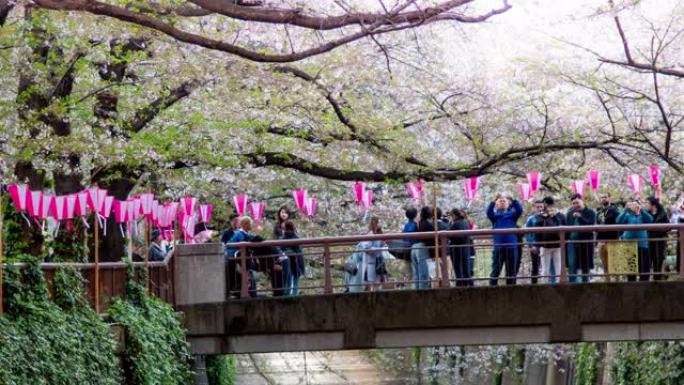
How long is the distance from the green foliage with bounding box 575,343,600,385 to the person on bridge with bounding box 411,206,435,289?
11497 mm

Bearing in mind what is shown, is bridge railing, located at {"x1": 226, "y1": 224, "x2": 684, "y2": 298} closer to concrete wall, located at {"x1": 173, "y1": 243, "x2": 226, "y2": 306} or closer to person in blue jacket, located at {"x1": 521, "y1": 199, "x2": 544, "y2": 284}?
person in blue jacket, located at {"x1": 521, "y1": 199, "x2": 544, "y2": 284}

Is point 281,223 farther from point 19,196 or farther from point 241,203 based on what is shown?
point 19,196

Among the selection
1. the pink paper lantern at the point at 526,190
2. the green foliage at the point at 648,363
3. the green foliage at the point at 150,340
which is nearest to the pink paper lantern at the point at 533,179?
the pink paper lantern at the point at 526,190

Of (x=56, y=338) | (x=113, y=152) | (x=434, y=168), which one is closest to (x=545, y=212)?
(x=434, y=168)

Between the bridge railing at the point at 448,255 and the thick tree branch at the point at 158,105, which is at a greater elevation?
the thick tree branch at the point at 158,105

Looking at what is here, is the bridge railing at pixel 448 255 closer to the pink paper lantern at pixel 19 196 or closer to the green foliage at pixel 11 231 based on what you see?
the green foliage at pixel 11 231

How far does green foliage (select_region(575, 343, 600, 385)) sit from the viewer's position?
3153cm

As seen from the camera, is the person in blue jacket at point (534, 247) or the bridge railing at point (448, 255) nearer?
the bridge railing at point (448, 255)

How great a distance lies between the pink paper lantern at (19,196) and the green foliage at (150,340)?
7.43ft

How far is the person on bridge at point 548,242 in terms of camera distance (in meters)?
20.9

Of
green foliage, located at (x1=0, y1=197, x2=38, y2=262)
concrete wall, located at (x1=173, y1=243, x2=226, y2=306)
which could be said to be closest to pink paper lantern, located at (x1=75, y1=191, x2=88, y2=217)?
green foliage, located at (x1=0, y1=197, x2=38, y2=262)

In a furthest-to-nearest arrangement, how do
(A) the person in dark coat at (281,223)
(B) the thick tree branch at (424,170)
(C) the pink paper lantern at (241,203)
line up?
(C) the pink paper lantern at (241,203) < (B) the thick tree branch at (424,170) < (A) the person in dark coat at (281,223)

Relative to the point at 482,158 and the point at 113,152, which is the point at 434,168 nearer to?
the point at 482,158

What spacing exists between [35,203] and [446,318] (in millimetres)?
6798
